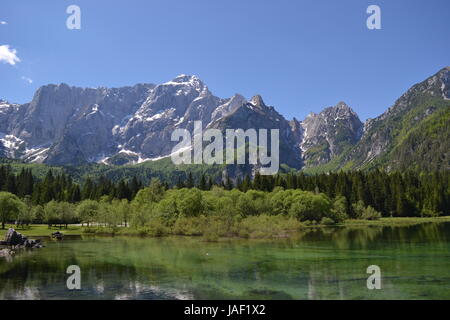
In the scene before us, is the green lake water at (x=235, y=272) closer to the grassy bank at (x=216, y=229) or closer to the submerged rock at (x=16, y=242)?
the submerged rock at (x=16, y=242)

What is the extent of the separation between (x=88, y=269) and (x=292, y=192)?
88553 millimetres

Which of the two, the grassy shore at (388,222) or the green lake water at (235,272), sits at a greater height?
the green lake water at (235,272)

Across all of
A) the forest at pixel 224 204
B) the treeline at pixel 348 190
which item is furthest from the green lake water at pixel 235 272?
the treeline at pixel 348 190

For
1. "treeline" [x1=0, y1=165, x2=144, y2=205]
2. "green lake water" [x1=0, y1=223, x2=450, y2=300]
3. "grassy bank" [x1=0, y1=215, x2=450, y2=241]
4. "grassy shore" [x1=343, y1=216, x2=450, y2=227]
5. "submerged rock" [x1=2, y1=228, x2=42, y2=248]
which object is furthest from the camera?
"treeline" [x1=0, y1=165, x2=144, y2=205]

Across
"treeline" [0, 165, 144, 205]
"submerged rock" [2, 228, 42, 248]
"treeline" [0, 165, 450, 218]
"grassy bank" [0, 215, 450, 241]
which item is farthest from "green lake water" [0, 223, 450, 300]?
"treeline" [0, 165, 144, 205]

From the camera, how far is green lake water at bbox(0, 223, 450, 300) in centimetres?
2914

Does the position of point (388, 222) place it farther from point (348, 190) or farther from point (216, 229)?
point (216, 229)

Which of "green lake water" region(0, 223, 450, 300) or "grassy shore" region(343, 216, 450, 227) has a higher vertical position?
"green lake water" region(0, 223, 450, 300)

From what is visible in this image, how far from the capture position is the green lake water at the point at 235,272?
2914cm

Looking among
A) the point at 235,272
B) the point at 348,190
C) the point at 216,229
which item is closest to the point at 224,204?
the point at 216,229

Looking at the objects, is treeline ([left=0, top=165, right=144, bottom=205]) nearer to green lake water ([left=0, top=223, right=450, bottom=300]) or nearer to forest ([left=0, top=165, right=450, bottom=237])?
forest ([left=0, top=165, right=450, bottom=237])

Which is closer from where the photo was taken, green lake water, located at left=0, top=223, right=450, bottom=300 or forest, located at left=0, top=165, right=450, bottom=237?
green lake water, located at left=0, top=223, right=450, bottom=300
